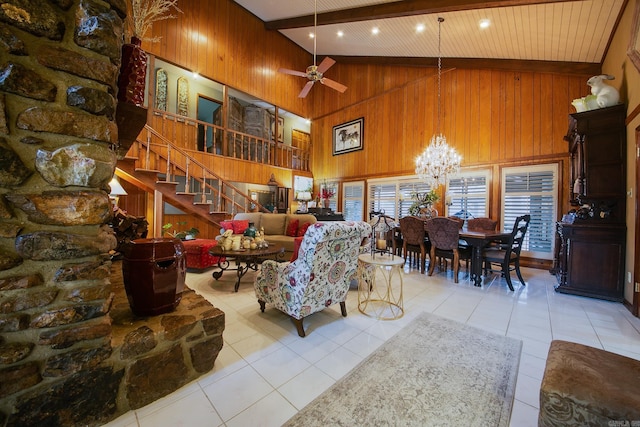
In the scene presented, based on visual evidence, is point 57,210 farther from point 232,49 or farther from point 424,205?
point 232,49

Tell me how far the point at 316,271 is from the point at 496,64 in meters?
6.20

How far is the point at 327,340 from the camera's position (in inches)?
84.0

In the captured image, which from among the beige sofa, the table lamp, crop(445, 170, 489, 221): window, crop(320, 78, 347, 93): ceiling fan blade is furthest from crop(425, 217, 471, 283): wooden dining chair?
the table lamp

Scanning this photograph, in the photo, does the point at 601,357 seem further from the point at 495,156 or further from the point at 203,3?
the point at 203,3

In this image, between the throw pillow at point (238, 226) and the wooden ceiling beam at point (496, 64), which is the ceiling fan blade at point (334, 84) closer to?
the wooden ceiling beam at point (496, 64)

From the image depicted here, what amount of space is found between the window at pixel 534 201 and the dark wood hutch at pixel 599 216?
1.61m

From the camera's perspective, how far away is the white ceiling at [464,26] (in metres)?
3.37

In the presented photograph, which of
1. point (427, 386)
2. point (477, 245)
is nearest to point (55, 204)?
point (427, 386)

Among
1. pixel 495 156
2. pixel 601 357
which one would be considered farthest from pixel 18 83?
Result: pixel 495 156

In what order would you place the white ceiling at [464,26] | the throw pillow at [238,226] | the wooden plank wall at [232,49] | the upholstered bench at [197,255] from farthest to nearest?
the wooden plank wall at [232,49] < the throw pillow at [238,226] < the upholstered bench at [197,255] < the white ceiling at [464,26]

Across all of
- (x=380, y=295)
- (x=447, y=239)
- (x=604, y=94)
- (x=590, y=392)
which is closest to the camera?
(x=590, y=392)

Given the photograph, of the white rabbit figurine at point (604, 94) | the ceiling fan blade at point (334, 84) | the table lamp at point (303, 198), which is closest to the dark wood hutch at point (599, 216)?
the white rabbit figurine at point (604, 94)

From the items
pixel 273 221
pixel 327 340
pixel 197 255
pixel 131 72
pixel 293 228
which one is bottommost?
pixel 327 340

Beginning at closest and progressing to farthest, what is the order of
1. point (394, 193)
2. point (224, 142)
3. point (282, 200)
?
point (224, 142) < point (394, 193) < point (282, 200)
